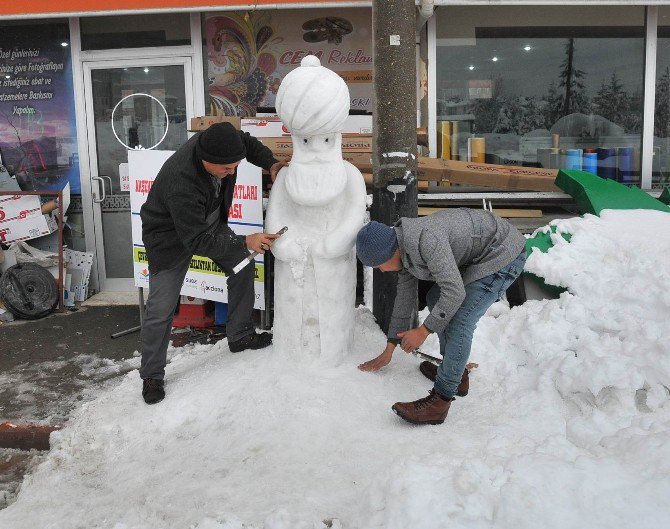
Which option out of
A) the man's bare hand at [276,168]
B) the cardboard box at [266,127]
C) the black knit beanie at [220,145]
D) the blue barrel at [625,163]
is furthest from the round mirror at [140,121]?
the blue barrel at [625,163]

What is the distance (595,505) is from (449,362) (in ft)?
3.69

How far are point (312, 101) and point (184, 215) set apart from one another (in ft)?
3.05

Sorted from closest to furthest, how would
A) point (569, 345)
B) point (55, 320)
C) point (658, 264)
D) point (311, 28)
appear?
point (569, 345)
point (658, 264)
point (55, 320)
point (311, 28)

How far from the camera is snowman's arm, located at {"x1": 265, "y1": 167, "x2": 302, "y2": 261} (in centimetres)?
362

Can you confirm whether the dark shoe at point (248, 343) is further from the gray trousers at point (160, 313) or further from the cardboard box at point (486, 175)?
the cardboard box at point (486, 175)

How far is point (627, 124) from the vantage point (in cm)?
665

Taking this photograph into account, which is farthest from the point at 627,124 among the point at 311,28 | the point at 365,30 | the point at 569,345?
the point at 569,345

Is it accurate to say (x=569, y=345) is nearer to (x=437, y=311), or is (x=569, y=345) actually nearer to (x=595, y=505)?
(x=437, y=311)

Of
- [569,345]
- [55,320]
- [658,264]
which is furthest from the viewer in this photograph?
[55,320]

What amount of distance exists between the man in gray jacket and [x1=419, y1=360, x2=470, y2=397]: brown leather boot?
34cm

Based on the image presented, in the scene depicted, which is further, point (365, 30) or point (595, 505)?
point (365, 30)

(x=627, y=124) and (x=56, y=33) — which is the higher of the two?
(x=56, y=33)

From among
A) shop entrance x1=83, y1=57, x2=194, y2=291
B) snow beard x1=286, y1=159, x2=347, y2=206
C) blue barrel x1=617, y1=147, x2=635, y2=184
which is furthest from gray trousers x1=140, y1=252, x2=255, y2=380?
blue barrel x1=617, y1=147, x2=635, y2=184

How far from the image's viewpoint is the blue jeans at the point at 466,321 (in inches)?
125
